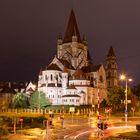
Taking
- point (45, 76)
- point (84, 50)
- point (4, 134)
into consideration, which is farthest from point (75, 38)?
point (4, 134)

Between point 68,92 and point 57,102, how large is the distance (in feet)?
16.1

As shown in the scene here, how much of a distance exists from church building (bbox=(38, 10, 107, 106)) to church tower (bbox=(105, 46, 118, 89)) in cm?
1789

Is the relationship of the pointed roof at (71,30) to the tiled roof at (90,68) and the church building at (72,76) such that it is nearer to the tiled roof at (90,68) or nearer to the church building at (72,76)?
the church building at (72,76)

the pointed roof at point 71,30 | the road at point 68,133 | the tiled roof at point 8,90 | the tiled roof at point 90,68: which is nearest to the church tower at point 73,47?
the pointed roof at point 71,30

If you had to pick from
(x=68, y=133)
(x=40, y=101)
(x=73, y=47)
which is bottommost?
(x=68, y=133)

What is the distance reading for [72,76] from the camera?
447 feet

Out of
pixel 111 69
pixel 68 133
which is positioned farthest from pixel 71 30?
pixel 68 133

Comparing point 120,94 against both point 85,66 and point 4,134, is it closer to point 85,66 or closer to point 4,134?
point 85,66

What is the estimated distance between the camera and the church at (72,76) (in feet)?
429

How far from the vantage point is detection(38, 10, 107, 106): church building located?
13075 centimetres

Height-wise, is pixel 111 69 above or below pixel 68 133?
above

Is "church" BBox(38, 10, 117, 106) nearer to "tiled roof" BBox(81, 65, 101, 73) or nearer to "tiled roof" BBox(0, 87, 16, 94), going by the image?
"tiled roof" BBox(81, 65, 101, 73)

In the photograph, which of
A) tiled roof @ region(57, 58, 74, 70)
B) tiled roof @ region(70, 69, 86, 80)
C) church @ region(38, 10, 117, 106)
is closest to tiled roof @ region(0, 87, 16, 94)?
church @ region(38, 10, 117, 106)

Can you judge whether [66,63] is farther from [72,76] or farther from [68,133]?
[68,133]
